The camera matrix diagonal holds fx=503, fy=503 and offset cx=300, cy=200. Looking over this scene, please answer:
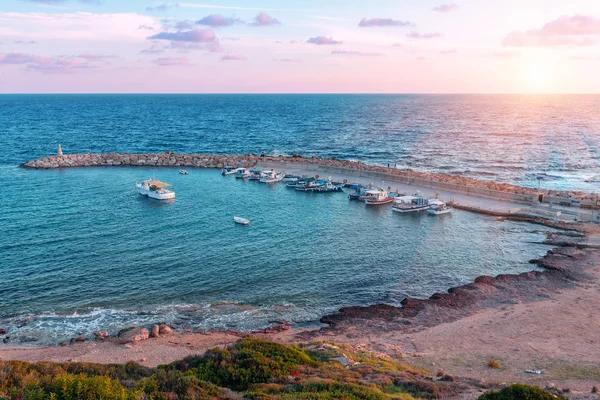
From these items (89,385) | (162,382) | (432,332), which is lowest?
(432,332)

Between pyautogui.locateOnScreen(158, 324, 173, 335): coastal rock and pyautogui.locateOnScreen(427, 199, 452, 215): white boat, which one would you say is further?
pyautogui.locateOnScreen(427, 199, 452, 215): white boat

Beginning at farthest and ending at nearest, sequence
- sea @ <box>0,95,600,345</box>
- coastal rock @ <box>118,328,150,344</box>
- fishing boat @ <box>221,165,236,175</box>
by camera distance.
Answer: fishing boat @ <box>221,165,236,175</box>
sea @ <box>0,95,600,345</box>
coastal rock @ <box>118,328,150,344</box>

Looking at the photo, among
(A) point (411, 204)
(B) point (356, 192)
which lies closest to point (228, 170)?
(B) point (356, 192)

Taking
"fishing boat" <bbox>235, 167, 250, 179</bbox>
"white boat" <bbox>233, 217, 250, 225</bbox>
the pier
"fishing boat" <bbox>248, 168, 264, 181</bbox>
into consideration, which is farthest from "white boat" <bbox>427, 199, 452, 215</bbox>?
"fishing boat" <bbox>235, 167, 250, 179</bbox>

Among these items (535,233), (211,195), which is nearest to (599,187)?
(535,233)

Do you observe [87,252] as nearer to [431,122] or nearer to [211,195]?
[211,195]

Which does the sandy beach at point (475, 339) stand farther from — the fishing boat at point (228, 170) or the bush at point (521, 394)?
the fishing boat at point (228, 170)

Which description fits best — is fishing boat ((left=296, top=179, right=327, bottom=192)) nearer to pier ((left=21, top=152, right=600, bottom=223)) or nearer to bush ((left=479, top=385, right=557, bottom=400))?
pier ((left=21, top=152, right=600, bottom=223))

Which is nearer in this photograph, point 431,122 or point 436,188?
point 436,188
